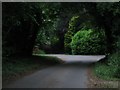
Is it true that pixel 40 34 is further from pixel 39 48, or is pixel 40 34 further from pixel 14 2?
pixel 14 2

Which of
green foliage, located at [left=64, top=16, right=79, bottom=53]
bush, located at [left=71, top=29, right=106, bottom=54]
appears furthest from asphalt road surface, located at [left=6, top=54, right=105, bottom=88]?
green foliage, located at [left=64, top=16, right=79, bottom=53]

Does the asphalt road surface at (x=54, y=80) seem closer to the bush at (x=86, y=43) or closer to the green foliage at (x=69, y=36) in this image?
the bush at (x=86, y=43)

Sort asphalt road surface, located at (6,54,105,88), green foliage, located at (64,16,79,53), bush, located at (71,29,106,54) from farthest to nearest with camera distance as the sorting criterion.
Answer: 1. green foliage, located at (64,16,79,53)
2. bush, located at (71,29,106,54)
3. asphalt road surface, located at (6,54,105,88)

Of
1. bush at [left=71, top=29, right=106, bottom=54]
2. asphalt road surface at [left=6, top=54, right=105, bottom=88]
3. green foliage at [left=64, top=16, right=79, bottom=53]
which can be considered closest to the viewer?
asphalt road surface at [left=6, top=54, right=105, bottom=88]

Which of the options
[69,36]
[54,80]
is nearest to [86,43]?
[69,36]

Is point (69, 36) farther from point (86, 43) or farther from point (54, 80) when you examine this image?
point (54, 80)

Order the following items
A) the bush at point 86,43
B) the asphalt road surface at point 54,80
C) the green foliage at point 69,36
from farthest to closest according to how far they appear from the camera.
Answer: the green foliage at point 69,36 → the bush at point 86,43 → the asphalt road surface at point 54,80

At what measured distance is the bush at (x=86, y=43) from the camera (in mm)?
51719

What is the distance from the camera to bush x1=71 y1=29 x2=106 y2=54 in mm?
51719

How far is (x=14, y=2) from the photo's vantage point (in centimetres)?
1711

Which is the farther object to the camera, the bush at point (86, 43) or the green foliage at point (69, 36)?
the green foliage at point (69, 36)

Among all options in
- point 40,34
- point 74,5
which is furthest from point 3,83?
point 40,34

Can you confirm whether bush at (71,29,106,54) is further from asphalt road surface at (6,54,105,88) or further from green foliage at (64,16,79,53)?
asphalt road surface at (6,54,105,88)

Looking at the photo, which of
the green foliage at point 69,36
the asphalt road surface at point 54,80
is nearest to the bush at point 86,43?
the green foliage at point 69,36
